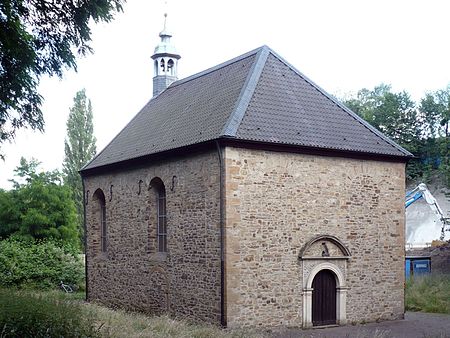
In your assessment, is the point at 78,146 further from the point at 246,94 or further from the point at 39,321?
the point at 39,321

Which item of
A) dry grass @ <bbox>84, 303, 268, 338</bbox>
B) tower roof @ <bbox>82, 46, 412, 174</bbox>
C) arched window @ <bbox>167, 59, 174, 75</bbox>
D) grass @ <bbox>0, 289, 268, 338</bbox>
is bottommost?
dry grass @ <bbox>84, 303, 268, 338</bbox>

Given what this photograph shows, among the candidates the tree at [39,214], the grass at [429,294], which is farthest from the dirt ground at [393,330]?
the tree at [39,214]

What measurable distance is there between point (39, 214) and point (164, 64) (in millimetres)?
11945

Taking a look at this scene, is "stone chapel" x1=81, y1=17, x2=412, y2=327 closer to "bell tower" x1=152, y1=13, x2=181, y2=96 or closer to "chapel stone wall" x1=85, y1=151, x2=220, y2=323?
"chapel stone wall" x1=85, y1=151, x2=220, y2=323

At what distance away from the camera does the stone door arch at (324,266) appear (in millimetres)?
16234

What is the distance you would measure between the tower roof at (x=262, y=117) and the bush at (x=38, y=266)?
8822 millimetres

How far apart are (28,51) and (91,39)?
1.27 m

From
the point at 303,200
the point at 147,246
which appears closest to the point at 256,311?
the point at 303,200

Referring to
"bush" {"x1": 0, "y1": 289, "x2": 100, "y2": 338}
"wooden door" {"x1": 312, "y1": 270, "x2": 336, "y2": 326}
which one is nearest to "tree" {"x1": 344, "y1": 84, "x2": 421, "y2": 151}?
"wooden door" {"x1": 312, "y1": 270, "x2": 336, "y2": 326}

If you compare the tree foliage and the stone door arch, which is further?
the tree foliage

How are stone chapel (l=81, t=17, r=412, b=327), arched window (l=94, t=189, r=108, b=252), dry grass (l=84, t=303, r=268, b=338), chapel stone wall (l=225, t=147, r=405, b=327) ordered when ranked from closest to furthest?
dry grass (l=84, t=303, r=268, b=338)
chapel stone wall (l=225, t=147, r=405, b=327)
stone chapel (l=81, t=17, r=412, b=327)
arched window (l=94, t=189, r=108, b=252)

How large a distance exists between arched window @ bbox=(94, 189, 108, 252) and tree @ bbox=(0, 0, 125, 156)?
1235cm

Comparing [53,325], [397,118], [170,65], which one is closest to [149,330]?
[53,325]

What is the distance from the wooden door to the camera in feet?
54.3
